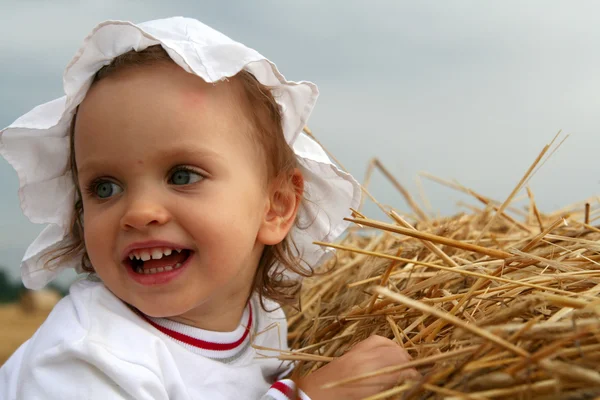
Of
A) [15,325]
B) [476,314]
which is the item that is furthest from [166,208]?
[15,325]

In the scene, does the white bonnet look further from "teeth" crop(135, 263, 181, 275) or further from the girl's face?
"teeth" crop(135, 263, 181, 275)

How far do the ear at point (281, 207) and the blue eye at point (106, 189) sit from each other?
18.3 inches

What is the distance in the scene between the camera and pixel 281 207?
83.4 inches

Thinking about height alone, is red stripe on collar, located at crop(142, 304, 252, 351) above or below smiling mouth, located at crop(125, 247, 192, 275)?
below

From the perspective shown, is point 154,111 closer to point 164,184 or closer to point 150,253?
point 164,184

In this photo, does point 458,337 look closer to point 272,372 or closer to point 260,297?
point 272,372

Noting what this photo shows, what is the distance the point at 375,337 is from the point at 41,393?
2.66 ft

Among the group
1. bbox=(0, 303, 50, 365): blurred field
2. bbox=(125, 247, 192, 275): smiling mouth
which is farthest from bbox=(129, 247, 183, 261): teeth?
bbox=(0, 303, 50, 365): blurred field

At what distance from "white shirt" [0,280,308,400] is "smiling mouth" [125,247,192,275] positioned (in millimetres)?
124

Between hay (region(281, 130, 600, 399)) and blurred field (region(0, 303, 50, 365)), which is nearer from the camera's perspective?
hay (region(281, 130, 600, 399))

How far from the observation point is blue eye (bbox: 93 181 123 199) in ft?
5.85

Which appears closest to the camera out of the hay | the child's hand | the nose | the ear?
the hay

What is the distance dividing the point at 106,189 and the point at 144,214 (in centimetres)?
21

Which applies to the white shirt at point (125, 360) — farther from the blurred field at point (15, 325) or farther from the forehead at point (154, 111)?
the blurred field at point (15, 325)
